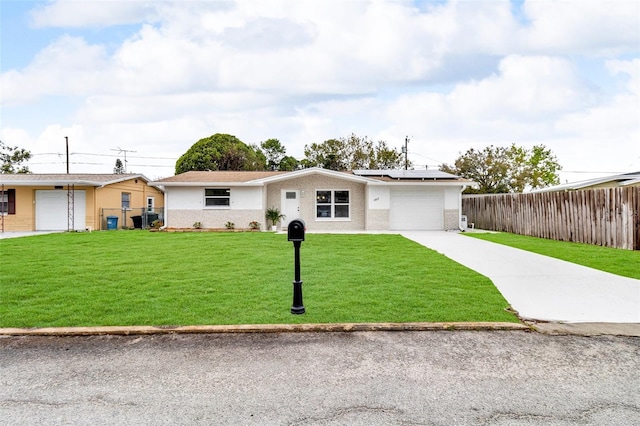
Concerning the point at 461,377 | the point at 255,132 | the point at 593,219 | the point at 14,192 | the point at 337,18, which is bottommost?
the point at 461,377

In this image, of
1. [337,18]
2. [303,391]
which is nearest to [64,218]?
[337,18]

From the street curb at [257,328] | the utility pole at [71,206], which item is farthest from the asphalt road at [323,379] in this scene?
the utility pole at [71,206]

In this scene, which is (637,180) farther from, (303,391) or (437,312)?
(303,391)

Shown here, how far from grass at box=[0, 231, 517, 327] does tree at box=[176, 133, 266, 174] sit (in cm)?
3087

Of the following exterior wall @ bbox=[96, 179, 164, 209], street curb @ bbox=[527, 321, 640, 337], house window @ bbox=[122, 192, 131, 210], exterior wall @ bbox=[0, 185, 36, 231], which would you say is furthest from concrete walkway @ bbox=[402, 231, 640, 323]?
exterior wall @ bbox=[0, 185, 36, 231]

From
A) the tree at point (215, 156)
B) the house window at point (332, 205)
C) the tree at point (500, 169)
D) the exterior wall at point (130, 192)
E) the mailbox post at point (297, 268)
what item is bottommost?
the mailbox post at point (297, 268)

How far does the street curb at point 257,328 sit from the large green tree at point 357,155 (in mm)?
37739

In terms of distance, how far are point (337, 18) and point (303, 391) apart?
12.8 metres

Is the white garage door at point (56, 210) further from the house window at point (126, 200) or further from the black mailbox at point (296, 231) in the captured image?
the black mailbox at point (296, 231)

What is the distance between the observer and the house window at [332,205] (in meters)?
20.5

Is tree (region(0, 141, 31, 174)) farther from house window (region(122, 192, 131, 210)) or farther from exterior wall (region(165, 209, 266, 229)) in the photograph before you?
exterior wall (region(165, 209, 266, 229))

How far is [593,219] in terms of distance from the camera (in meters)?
13.7

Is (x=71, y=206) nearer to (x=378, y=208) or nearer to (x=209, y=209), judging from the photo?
(x=209, y=209)

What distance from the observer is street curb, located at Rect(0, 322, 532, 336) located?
4.39 metres
